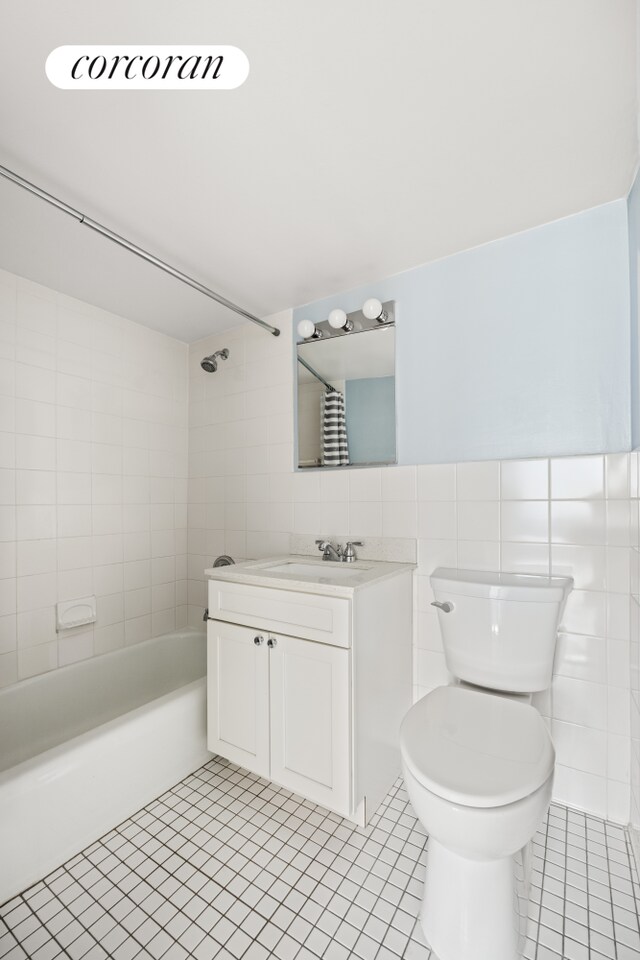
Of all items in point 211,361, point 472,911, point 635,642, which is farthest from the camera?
point 211,361

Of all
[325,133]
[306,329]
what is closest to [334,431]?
[306,329]

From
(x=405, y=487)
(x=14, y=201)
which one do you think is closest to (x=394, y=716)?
(x=405, y=487)

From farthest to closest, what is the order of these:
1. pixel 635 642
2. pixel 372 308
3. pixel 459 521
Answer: pixel 372 308 → pixel 459 521 → pixel 635 642

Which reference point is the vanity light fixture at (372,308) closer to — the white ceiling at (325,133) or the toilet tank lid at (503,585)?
the white ceiling at (325,133)

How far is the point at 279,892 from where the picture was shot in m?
1.20

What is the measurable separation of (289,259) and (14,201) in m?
0.97

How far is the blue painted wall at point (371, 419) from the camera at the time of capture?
75.7 inches

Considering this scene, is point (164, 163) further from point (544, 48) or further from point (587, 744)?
point (587, 744)

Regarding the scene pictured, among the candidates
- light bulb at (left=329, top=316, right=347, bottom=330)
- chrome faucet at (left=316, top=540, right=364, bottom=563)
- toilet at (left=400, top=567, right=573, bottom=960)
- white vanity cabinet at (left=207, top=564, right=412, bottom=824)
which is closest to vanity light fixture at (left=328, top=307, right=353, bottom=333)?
light bulb at (left=329, top=316, right=347, bottom=330)

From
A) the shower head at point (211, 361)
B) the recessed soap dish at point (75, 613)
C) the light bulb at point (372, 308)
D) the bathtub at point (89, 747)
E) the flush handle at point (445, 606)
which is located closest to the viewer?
the bathtub at point (89, 747)

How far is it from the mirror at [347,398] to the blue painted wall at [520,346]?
0.23ft

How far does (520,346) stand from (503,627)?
103cm

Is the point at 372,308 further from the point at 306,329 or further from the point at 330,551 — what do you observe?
the point at 330,551

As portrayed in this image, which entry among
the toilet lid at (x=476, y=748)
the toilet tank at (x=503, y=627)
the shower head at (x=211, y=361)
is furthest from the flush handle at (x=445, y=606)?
the shower head at (x=211, y=361)
